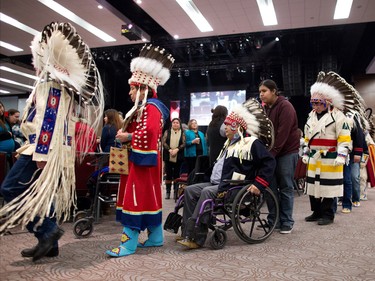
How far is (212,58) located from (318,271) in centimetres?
1112

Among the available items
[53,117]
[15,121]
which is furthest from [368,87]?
[53,117]

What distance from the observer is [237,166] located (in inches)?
117

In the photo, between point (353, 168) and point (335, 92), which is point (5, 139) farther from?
point (353, 168)

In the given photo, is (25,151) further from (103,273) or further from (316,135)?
(316,135)

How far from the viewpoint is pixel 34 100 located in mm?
2275

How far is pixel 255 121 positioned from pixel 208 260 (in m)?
1.26

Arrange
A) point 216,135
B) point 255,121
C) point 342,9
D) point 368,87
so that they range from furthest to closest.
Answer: point 368,87 → point 342,9 → point 216,135 → point 255,121

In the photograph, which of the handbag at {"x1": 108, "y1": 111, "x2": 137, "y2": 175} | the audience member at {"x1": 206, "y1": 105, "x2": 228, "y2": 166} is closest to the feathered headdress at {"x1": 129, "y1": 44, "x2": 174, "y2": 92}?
the handbag at {"x1": 108, "y1": 111, "x2": 137, "y2": 175}

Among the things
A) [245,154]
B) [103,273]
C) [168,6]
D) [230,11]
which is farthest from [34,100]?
[230,11]

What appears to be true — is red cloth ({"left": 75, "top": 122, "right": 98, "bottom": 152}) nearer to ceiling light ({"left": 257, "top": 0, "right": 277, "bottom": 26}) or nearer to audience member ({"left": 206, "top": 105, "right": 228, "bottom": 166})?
audience member ({"left": 206, "top": 105, "right": 228, "bottom": 166})

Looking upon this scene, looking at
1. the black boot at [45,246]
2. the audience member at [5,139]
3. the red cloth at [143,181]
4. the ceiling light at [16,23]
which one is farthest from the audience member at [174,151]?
the ceiling light at [16,23]

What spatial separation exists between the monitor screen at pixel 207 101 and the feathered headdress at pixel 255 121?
10.1m

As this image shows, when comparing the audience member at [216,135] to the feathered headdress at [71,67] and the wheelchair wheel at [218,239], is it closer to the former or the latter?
the wheelchair wheel at [218,239]

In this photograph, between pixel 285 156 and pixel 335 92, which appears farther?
pixel 335 92
